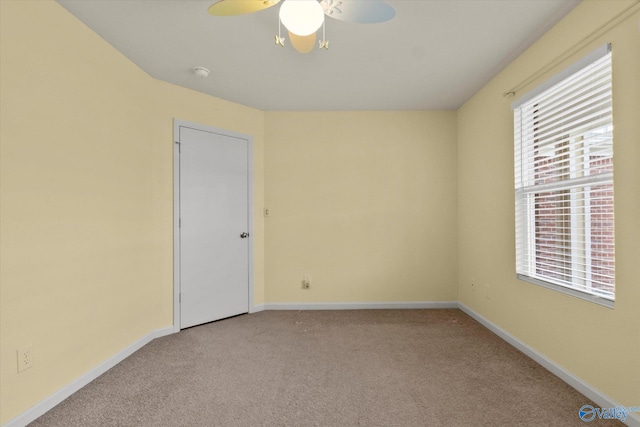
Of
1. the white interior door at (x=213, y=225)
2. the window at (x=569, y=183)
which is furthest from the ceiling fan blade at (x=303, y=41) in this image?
the white interior door at (x=213, y=225)

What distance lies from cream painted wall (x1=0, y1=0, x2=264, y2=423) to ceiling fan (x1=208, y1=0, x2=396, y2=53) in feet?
4.13

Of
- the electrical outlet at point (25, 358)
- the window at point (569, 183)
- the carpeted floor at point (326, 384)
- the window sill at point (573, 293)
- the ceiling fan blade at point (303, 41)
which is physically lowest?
the carpeted floor at point (326, 384)

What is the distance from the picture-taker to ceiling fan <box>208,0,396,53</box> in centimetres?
135

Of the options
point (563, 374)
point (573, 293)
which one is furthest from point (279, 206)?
point (563, 374)

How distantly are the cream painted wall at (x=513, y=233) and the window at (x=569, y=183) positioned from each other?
9 centimetres

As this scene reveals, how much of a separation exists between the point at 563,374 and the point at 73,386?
11.0ft

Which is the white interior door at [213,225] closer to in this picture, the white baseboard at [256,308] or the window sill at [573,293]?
the white baseboard at [256,308]

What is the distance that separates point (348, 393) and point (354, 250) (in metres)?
2.11

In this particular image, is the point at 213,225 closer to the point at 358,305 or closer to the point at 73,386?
the point at 73,386

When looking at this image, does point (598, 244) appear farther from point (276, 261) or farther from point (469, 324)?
point (276, 261)

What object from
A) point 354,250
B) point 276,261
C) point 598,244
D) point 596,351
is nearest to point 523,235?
point 598,244

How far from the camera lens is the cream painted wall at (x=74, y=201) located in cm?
176

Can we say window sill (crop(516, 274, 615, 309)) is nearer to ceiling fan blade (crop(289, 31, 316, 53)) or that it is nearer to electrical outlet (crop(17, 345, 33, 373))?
ceiling fan blade (crop(289, 31, 316, 53))

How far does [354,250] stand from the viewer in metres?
4.03
